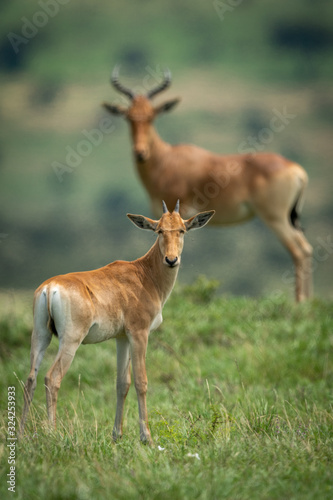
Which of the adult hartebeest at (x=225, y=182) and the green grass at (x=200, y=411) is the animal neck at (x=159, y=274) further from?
the adult hartebeest at (x=225, y=182)

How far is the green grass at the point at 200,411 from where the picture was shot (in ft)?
11.9

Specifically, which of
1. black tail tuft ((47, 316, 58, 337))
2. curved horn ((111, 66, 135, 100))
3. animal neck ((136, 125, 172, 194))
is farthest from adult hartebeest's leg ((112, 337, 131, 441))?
curved horn ((111, 66, 135, 100))

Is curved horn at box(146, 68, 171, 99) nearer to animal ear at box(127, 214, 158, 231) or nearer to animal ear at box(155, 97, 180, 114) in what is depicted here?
animal ear at box(155, 97, 180, 114)

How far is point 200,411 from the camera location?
17.6 feet

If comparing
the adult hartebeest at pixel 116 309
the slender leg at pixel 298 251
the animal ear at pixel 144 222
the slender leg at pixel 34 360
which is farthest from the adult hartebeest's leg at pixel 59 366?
the slender leg at pixel 298 251

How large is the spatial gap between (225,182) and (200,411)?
20.9 ft

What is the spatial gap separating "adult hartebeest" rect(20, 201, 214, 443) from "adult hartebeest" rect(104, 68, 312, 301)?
6107mm

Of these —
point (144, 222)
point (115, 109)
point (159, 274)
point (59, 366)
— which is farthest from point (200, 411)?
point (115, 109)

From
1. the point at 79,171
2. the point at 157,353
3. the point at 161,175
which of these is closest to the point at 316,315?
the point at 157,353

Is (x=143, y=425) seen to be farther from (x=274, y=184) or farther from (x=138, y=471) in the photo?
(x=274, y=184)

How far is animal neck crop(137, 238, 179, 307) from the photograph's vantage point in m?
4.86

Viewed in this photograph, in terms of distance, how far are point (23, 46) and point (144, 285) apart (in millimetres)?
18744

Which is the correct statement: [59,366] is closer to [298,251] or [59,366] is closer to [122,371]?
[122,371]

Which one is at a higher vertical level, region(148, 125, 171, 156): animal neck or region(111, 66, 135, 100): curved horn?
region(111, 66, 135, 100): curved horn
